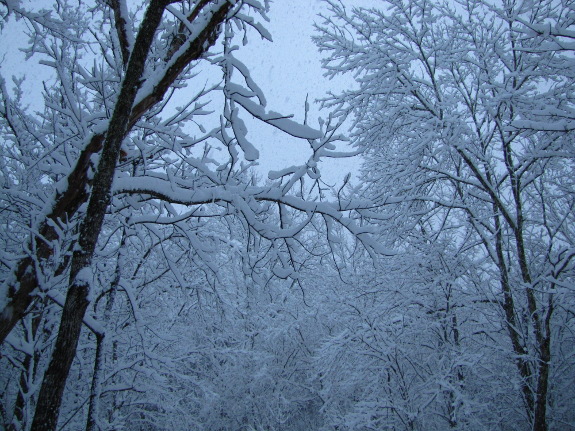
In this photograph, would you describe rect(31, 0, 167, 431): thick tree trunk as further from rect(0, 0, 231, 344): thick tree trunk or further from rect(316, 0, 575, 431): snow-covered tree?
rect(316, 0, 575, 431): snow-covered tree

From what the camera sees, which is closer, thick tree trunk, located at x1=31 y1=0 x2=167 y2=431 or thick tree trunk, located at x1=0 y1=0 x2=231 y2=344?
thick tree trunk, located at x1=31 y1=0 x2=167 y2=431

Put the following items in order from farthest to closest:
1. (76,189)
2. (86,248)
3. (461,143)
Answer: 1. (461,143)
2. (76,189)
3. (86,248)

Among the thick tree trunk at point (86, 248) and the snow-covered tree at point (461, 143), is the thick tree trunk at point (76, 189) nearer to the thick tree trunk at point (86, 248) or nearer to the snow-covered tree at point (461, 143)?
the thick tree trunk at point (86, 248)

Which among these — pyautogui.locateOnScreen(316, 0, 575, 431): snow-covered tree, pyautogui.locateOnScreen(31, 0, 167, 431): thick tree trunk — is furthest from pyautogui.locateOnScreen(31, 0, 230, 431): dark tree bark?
pyautogui.locateOnScreen(316, 0, 575, 431): snow-covered tree

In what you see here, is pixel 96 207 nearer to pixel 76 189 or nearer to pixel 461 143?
pixel 76 189

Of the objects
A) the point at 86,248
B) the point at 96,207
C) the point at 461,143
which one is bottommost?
the point at 86,248

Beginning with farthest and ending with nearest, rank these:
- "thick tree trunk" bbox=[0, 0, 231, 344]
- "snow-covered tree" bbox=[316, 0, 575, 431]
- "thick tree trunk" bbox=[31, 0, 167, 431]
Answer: "snow-covered tree" bbox=[316, 0, 575, 431]
"thick tree trunk" bbox=[0, 0, 231, 344]
"thick tree trunk" bbox=[31, 0, 167, 431]

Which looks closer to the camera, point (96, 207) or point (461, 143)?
point (96, 207)

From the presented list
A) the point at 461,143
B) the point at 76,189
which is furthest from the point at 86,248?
the point at 461,143

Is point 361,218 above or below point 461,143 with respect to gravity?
below

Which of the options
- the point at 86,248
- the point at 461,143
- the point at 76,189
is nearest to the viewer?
the point at 86,248

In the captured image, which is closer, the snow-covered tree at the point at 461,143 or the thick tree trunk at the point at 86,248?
the thick tree trunk at the point at 86,248

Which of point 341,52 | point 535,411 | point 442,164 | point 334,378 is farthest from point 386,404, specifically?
point 341,52

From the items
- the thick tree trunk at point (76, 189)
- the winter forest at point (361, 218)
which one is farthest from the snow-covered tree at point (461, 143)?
the thick tree trunk at point (76, 189)
